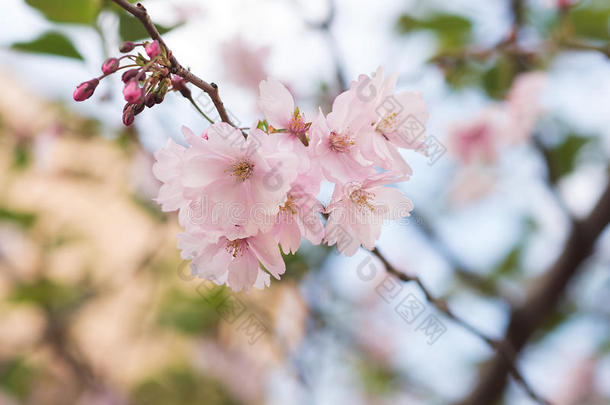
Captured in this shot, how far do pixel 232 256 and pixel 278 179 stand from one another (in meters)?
0.15

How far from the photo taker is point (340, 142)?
571mm

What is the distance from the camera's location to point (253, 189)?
564mm

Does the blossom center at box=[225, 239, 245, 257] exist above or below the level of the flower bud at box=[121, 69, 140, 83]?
below

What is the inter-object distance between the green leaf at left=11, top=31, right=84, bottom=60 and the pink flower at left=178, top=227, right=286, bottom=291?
0.63 metres

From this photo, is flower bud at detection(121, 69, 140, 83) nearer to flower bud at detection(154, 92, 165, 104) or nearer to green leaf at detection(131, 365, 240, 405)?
flower bud at detection(154, 92, 165, 104)

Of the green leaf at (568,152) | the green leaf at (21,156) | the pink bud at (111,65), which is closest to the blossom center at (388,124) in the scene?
the pink bud at (111,65)

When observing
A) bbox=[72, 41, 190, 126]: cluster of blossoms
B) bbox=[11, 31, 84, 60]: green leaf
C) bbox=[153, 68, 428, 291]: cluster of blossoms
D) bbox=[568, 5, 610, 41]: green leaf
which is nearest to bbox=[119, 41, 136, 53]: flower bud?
bbox=[72, 41, 190, 126]: cluster of blossoms

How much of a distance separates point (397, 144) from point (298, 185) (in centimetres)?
18

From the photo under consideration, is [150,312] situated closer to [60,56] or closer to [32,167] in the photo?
[32,167]

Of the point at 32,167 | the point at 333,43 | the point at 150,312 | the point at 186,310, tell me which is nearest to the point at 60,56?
the point at 333,43

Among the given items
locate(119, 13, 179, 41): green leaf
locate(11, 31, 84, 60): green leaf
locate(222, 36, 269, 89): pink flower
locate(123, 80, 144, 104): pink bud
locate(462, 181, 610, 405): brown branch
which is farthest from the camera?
locate(222, 36, 269, 89): pink flower

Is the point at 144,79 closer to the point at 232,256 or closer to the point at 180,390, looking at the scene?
the point at 232,256

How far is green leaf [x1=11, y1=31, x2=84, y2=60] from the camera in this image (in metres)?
0.99

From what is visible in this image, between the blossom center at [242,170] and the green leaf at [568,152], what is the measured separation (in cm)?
138
